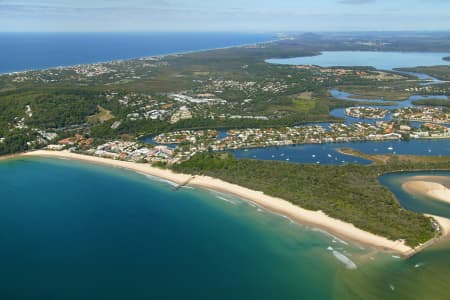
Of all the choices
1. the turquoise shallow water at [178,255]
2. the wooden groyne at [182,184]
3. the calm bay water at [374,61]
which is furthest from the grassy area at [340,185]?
the calm bay water at [374,61]

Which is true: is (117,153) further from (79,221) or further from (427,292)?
(427,292)

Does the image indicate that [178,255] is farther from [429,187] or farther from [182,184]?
[429,187]

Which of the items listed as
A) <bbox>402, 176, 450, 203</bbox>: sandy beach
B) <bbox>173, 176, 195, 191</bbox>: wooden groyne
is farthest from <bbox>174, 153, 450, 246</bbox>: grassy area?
<bbox>402, 176, 450, 203</bbox>: sandy beach

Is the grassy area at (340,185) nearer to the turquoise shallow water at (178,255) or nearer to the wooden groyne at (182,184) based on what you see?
the wooden groyne at (182,184)

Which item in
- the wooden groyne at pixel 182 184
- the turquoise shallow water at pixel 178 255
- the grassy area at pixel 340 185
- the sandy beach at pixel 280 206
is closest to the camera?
→ the turquoise shallow water at pixel 178 255

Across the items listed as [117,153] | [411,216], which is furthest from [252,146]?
[411,216]

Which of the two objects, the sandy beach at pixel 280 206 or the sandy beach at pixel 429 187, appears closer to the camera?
the sandy beach at pixel 280 206

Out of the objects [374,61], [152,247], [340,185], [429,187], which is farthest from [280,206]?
[374,61]

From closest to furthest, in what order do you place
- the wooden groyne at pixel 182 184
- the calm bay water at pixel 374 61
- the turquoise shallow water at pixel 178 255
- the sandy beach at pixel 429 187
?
the turquoise shallow water at pixel 178 255
the sandy beach at pixel 429 187
the wooden groyne at pixel 182 184
the calm bay water at pixel 374 61
